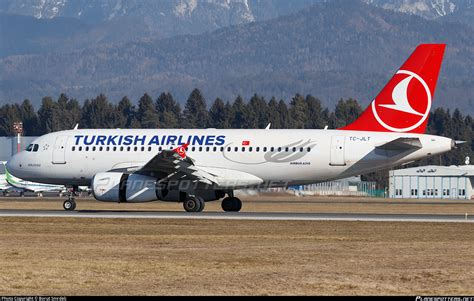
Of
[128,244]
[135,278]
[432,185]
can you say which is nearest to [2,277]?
[135,278]

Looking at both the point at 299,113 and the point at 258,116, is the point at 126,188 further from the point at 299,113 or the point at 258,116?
the point at 299,113

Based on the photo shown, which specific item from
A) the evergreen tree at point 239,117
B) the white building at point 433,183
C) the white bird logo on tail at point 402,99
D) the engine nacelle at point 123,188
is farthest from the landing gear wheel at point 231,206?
the evergreen tree at point 239,117

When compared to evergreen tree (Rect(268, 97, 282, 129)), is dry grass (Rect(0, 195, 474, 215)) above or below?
below

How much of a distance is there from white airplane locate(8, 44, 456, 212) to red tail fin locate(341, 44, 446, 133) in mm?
47

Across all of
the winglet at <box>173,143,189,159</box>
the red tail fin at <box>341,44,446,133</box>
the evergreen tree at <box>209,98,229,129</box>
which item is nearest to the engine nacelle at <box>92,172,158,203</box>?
the winglet at <box>173,143,189,159</box>

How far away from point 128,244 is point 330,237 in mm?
7108

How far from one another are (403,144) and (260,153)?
6.89 meters

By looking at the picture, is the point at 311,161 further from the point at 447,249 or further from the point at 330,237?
the point at 447,249

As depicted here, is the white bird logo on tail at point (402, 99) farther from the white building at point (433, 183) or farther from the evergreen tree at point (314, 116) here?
the evergreen tree at point (314, 116)

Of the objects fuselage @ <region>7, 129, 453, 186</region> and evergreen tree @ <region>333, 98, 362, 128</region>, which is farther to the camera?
evergreen tree @ <region>333, 98, 362, 128</region>

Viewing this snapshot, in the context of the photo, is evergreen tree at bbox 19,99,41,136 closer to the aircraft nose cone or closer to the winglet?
the aircraft nose cone

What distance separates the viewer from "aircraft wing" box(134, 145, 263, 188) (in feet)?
166

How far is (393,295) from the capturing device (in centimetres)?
2288

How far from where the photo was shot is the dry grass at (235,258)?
24.4m
